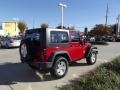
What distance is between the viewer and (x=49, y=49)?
895 cm

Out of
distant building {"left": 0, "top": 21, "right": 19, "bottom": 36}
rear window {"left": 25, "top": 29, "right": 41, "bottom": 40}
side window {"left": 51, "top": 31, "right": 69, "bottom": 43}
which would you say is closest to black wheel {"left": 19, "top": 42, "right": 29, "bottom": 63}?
rear window {"left": 25, "top": 29, "right": 41, "bottom": 40}

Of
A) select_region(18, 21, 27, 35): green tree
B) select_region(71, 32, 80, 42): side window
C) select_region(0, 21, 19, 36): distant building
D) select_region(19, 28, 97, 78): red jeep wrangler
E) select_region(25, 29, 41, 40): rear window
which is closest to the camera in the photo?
select_region(19, 28, 97, 78): red jeep wrangler

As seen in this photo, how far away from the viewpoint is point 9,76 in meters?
9.84

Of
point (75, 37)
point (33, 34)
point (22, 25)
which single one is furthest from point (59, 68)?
point (22, 25)

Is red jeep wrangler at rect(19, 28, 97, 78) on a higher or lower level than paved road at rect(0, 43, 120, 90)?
higher

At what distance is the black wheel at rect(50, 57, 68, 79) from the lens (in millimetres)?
9195

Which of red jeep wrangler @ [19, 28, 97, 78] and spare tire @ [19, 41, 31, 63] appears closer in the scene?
red jeep wrangler @ [19, 28, 97, 78]

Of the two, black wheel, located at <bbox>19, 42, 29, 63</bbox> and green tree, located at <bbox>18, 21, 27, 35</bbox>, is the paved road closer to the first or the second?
black wheel, located at <bbox>19, 42, 29, 63</bbox>

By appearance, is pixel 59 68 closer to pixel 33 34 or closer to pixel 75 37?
Answer: pixel 33 34

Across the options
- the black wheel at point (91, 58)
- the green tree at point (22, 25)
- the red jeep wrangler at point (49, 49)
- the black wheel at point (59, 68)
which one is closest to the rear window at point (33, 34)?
the red jeep wrangler at point (49, 49)

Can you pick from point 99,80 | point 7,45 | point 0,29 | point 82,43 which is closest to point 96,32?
point 7,45

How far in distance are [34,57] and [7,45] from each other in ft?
56.6

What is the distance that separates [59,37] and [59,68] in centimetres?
122

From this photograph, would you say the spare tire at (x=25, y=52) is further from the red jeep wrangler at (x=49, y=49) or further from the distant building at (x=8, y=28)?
the distant building at (x=8, y=28)
